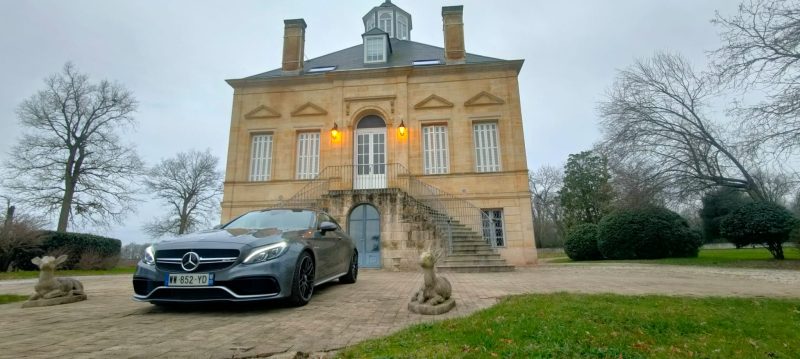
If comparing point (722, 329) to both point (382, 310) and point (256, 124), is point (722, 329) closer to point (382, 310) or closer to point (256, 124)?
point (382, 310)

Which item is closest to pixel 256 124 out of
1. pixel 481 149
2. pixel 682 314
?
pixel 481 149

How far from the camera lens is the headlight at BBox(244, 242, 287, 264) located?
4323 millimetres

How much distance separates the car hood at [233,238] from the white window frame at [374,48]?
14768mm

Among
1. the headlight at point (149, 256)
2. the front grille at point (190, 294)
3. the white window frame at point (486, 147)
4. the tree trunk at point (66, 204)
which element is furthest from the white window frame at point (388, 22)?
the front grille at point (190, 294)

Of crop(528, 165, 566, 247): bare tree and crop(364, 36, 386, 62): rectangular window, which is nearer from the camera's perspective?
crop(364, 36, 386, 62): rectangular window

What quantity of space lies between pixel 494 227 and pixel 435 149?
4.14 meters

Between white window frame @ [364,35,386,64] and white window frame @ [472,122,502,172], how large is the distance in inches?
238

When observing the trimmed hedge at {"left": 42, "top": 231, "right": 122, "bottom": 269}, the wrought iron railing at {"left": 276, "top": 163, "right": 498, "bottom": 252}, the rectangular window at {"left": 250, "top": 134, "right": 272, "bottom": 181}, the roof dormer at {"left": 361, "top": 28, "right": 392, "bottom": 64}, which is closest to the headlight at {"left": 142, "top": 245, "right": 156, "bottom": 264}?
the wrought iron railing at {"left": 276, "top": 163, "right": 498, "bottom": 252}

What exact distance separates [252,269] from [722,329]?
192 inches

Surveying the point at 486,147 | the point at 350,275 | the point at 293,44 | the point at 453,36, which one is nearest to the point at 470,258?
the point at 350,275

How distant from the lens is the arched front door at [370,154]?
51.9ft

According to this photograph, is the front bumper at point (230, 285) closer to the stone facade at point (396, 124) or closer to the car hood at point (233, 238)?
the car hood at point (233, 238)

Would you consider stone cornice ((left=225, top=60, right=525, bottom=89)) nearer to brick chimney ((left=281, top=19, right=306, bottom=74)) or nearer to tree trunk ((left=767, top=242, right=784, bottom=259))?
brick chimney ((left=281, top=19, right=306, bottom=74))

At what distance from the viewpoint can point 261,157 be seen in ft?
55.4
